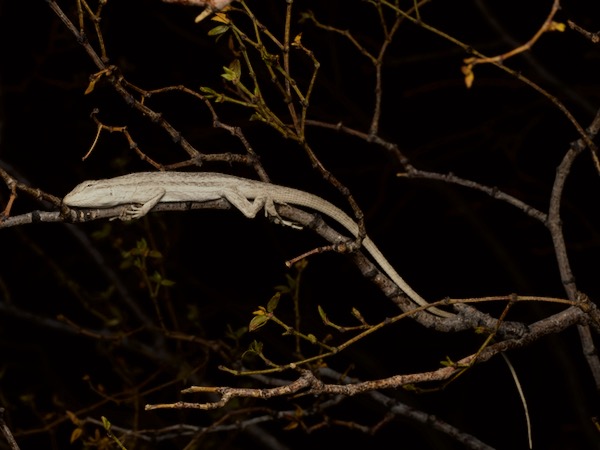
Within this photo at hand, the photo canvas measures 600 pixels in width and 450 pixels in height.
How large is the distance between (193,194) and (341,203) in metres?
1.22

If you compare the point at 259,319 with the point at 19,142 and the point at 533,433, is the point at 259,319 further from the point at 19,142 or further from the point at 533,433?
the point at 19,142

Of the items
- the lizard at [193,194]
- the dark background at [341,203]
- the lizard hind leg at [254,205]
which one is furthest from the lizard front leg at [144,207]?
the dark background at [341,203]

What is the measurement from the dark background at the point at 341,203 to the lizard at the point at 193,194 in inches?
34.2

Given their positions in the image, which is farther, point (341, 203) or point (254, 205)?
point (341, 203)

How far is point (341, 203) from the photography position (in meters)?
3.15

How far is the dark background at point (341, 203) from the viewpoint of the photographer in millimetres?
3062

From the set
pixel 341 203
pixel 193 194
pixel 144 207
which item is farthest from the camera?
pixel 341 203

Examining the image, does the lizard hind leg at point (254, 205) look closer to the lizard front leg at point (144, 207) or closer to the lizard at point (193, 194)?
the lizard at point (193, 194)

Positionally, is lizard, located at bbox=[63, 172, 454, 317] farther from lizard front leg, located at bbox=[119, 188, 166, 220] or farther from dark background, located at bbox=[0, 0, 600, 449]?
dark background, located at bbox=[0, 0, 600, 449]

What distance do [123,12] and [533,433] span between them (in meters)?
2.45

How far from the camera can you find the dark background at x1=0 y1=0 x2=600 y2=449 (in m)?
3.06

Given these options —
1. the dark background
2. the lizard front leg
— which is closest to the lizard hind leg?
the lizard front leg

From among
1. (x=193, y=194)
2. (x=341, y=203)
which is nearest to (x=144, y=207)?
(x=193, y=194)

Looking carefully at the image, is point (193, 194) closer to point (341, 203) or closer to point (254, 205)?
point (254, 205)
